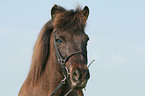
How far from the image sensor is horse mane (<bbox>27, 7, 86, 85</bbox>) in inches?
267

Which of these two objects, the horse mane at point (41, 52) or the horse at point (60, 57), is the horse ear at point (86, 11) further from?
the horse mane at point (41, 52)

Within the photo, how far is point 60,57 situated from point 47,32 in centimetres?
95

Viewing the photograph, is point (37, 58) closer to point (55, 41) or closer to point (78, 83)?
point (55, 41)

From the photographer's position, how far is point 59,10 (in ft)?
23.9

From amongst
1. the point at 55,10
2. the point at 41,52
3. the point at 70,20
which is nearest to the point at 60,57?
the point at 41,52

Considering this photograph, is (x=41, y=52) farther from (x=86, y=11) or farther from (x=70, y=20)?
(x=86, y=11)

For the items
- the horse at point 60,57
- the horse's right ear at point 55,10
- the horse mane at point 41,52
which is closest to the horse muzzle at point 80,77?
the horse at point 60,57

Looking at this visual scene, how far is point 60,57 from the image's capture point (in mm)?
6660

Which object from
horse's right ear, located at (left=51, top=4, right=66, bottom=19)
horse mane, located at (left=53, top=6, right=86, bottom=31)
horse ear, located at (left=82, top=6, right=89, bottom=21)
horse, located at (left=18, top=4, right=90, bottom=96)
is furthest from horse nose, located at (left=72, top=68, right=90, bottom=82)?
horse ear, located at (left=82, top=6, right=89, bottom=21)

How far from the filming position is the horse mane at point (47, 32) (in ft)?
22.3

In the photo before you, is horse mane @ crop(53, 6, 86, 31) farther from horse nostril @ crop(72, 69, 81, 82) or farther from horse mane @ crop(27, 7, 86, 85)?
horse nostril @ crop(72, 69, 81, 82)

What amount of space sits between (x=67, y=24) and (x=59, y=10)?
712 millimetres

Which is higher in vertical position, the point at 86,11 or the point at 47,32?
the point at 86,11

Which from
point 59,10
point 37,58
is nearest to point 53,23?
point 59,10
